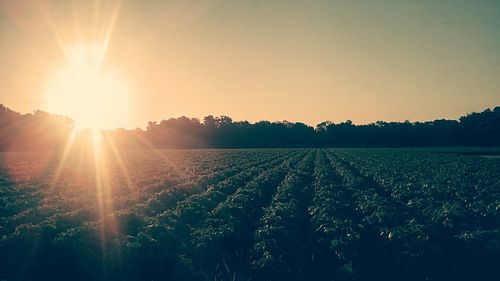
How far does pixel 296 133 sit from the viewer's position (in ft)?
504

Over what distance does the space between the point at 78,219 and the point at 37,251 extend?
357cm

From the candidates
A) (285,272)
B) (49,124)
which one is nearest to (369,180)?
(285,272)

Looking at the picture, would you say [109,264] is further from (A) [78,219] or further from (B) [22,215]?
(B) [22,215]

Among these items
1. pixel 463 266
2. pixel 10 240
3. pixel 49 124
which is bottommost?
pixel 463 266

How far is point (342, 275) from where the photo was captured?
9.34 meters

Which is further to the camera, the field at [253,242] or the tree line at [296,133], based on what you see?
the tree line at [296,133]

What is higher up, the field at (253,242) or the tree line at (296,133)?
the tree line at (296,133)

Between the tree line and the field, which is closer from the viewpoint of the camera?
the field

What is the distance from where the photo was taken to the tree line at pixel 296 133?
126m

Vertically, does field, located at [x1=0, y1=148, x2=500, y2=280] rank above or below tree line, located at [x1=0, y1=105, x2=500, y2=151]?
below

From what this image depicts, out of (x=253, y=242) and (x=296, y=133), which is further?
(x=296, y=133)

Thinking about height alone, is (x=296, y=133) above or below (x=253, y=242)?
above

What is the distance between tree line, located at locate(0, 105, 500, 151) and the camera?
126406 mm

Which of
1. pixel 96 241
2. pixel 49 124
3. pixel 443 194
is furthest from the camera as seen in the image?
pixel 49 124
